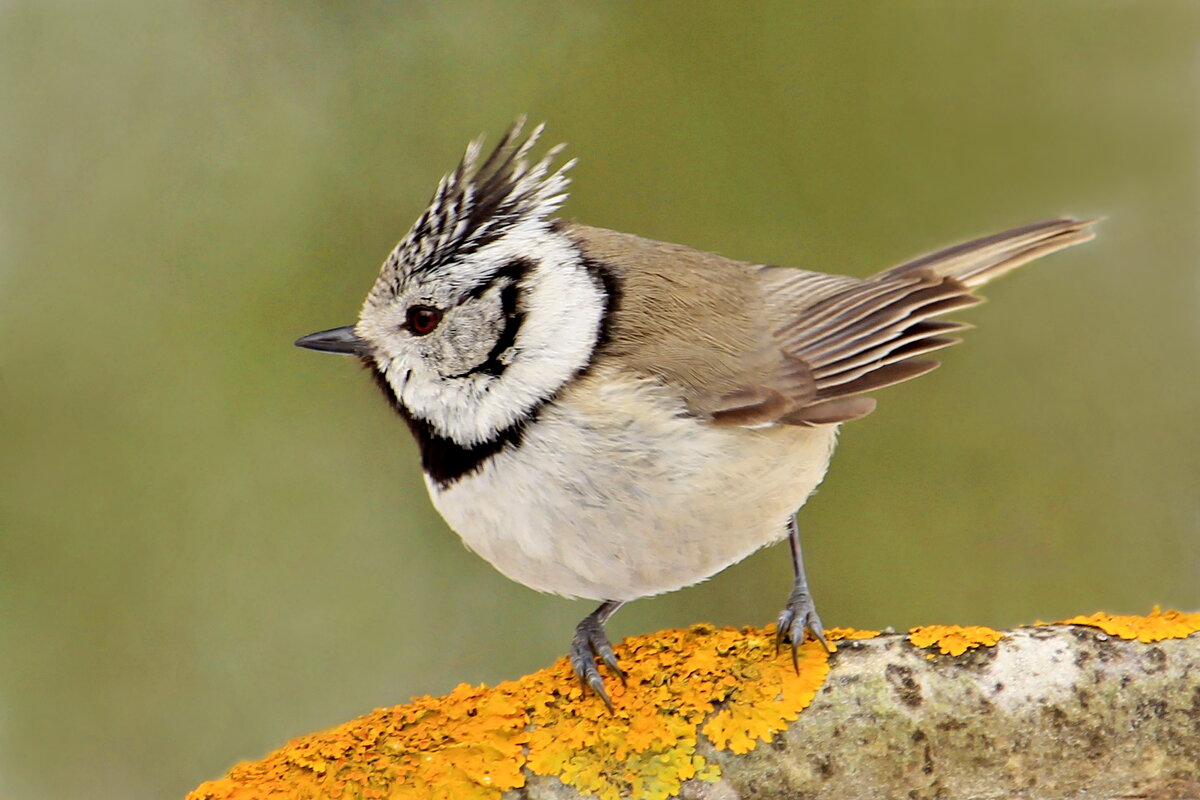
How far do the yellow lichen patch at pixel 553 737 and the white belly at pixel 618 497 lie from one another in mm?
293

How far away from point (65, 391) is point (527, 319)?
272 centimetres

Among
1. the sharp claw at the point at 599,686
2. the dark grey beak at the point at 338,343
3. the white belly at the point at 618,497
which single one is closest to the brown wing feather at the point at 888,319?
the white belly at the point at 618,497

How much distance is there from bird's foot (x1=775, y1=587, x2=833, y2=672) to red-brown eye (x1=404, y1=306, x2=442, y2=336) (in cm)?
110

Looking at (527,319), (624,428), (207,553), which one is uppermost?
(527,319)

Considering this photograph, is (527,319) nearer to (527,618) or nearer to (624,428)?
(624,428)

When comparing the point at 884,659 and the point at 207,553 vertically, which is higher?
the point at 884,659

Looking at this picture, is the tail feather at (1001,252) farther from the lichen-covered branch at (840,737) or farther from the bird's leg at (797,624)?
the lichen-covered branch at (840,737)

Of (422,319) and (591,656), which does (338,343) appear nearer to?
(422,319)

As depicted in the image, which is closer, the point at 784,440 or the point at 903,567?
the point at 784,440

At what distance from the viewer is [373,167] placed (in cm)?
477

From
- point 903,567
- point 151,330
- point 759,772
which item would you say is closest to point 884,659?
point 759,772

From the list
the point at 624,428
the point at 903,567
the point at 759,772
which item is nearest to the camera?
the point at 759,772

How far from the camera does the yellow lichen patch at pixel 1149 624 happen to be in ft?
7.71

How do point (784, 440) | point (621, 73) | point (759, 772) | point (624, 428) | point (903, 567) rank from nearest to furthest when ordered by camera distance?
point (759, 772)
point (624, 428)
point (784, 440)
point (903, 567)
point (621, 73)
